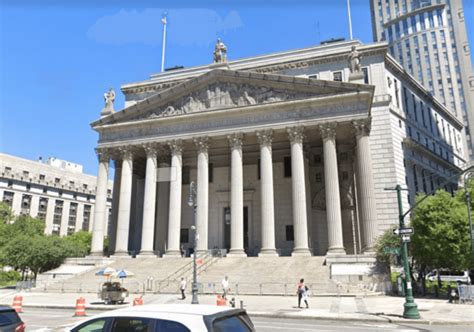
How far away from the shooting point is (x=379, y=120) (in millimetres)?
47156

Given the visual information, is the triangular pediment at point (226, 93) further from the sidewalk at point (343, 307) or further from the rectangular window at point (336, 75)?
the sidewalk at point (343, 307)

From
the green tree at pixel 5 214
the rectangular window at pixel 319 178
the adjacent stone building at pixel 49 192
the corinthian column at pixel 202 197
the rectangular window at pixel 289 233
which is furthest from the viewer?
the adjacent stone building at pixel 49 192

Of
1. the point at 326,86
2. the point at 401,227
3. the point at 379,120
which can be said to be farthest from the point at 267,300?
the point at 379,120

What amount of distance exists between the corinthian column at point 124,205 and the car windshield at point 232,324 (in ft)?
118

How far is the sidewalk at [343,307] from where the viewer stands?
18.0 metres

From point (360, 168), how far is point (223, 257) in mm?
15134

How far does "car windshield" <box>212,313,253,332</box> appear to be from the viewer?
5723 millimetres

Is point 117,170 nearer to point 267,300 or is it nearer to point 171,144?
point 171,144

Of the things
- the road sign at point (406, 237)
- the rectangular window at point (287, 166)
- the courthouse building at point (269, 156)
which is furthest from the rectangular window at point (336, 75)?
the road sign at point (406, 237)

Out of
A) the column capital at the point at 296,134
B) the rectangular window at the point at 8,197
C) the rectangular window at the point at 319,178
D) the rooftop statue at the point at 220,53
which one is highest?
the rooftop statue at the point at 220,53

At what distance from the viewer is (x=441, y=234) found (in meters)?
26.4

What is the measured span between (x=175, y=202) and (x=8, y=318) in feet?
102

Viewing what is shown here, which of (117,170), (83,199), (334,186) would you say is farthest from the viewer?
(83,199)

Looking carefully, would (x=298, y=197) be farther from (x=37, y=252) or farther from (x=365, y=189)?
(x=37, y=252)
